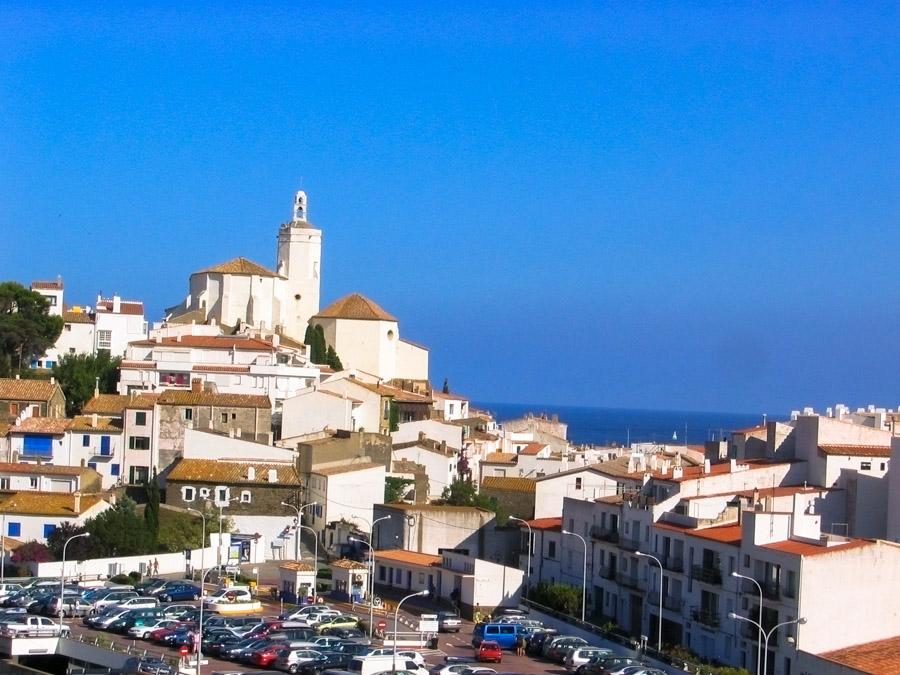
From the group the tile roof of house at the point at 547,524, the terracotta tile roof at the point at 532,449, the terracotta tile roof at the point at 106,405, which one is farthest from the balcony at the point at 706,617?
the terracotta tile roof at the point at 532,449

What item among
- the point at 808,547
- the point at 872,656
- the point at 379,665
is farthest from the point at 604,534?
the point at 379,665

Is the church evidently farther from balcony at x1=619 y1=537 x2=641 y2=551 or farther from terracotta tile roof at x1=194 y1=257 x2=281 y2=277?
balcony at x1=619 y1=537 x2=641 y2=551

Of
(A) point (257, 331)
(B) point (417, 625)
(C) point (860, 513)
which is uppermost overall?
(A) point (257, 331)

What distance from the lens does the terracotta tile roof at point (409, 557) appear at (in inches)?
2496

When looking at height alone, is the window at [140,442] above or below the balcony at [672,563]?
above

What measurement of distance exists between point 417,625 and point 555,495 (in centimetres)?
1892

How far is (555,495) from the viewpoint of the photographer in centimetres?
7262

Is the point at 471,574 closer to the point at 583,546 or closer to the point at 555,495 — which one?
the point at 583,546

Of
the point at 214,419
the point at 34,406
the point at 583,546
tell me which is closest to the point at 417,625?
the point at 583,546

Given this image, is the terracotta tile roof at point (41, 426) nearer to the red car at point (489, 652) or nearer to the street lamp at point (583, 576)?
the street lamp at point (583, 576)

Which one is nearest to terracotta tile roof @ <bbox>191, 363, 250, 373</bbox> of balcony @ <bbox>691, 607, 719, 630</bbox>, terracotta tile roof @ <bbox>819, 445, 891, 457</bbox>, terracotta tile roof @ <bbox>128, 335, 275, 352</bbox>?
terracotta tile roof @ <bbox>128, 335, 275, 352</bbox>

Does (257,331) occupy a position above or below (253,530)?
above

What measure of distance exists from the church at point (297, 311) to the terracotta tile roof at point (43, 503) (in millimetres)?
31740

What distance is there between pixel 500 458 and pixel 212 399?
2002cm
